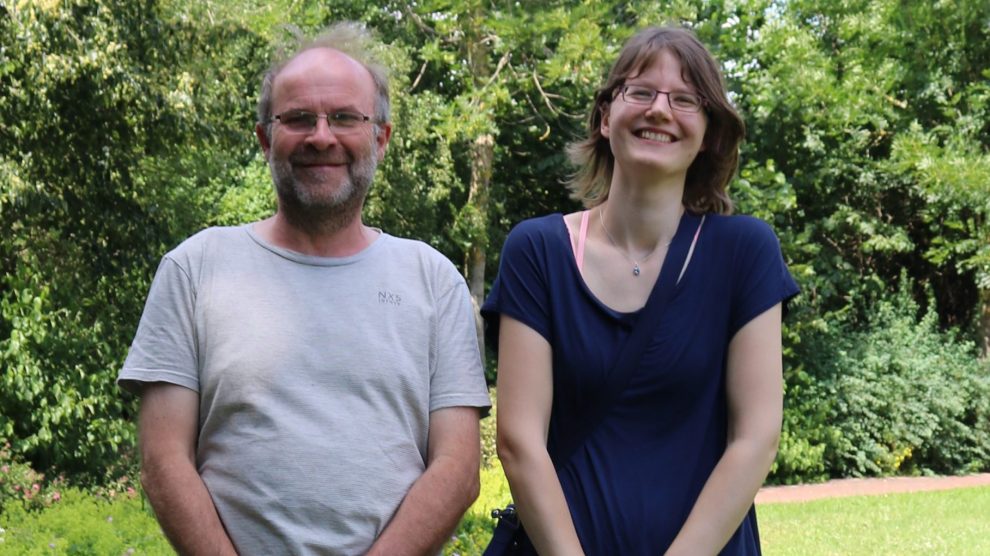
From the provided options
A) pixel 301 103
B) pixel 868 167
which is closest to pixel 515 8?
pixel 868 167

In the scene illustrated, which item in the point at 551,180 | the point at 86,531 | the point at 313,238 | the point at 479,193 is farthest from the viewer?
the point at 551,180

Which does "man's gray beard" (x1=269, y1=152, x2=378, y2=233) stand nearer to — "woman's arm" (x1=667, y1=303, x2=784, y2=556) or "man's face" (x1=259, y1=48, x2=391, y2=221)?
"man's face" (x1=259, y1=48, x2=391, y2=221)

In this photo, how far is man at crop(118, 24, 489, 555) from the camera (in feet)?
7.86

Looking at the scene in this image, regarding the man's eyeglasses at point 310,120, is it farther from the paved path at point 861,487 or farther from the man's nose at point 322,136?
the paved path at point 861,487

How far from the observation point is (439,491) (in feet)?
8.12

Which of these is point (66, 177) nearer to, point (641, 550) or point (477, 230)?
point (477, 230)

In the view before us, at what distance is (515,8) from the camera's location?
1309 cm

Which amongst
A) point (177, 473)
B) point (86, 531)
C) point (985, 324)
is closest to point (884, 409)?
point (985, 324)

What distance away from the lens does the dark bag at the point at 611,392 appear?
Result: 7.80ft

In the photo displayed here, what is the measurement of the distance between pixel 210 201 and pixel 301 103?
577 inches

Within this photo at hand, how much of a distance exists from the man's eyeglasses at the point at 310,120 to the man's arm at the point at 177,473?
63cm

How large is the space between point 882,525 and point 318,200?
9088 millimetres

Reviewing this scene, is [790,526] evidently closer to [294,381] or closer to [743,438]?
[743,438]

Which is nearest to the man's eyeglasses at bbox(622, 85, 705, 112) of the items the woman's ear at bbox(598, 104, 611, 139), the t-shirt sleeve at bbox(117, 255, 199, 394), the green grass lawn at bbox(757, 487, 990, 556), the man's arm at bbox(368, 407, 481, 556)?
the woman's ear at bbox(598, 104, 611, 139)
